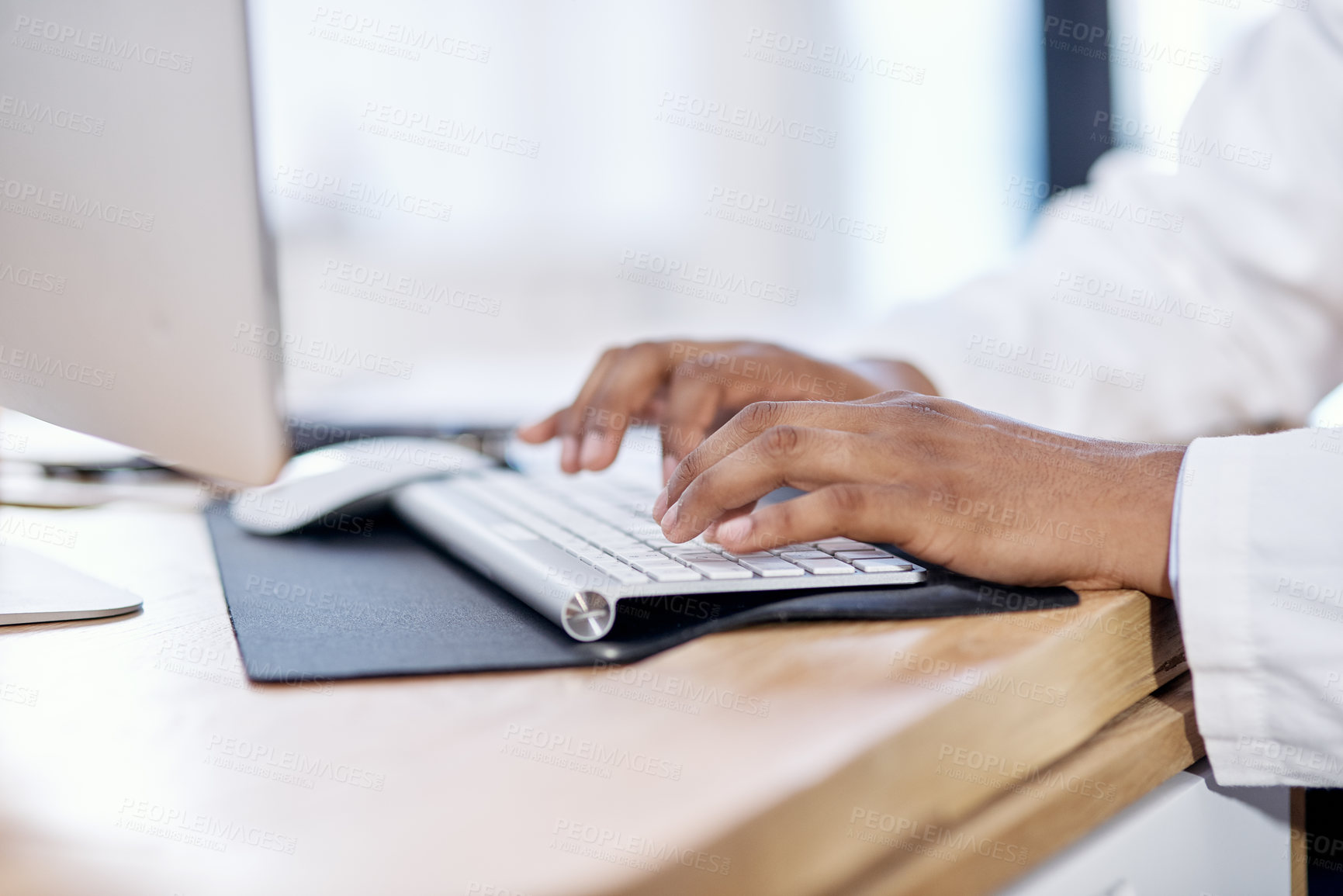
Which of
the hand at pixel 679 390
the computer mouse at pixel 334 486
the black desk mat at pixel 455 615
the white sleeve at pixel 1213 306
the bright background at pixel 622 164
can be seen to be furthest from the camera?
the bright background at pixel 622 164

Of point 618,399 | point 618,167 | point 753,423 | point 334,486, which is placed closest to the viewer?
point 753,423

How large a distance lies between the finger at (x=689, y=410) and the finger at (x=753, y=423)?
0.74 feet

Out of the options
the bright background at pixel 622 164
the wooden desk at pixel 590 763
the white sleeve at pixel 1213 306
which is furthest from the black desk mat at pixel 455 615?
the bright background at pixel 622 164

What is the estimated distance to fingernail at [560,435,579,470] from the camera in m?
0.79

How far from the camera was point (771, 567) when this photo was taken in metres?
0.46

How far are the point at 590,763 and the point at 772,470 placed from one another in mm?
222

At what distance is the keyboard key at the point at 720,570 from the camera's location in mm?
436

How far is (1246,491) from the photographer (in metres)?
0.44

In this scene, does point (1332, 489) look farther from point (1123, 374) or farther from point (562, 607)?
point (1123, 374)

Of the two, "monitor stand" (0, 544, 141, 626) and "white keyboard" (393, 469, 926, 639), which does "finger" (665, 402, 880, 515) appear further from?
"monitor stand" (0, 544, 141, 626)

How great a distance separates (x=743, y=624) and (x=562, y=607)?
0.08 meters

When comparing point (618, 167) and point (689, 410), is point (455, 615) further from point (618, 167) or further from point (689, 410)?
point (618, 167)

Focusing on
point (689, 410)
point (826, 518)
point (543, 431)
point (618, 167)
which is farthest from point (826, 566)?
point (618, 167)

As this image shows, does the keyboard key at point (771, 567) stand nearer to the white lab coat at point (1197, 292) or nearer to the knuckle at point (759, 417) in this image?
the knuckle at point (759, 417)
